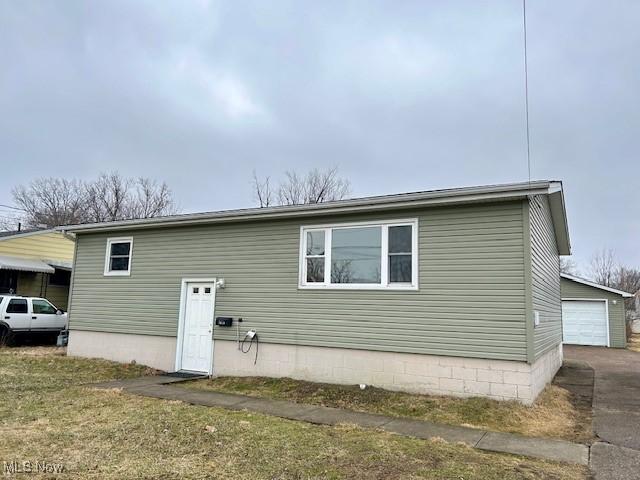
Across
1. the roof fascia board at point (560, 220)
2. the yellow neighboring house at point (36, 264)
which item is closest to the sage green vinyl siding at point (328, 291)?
the roof fascia board at point (560, 220)

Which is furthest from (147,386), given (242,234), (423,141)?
(423,141)

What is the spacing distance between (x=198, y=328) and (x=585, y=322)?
19744 millimetres

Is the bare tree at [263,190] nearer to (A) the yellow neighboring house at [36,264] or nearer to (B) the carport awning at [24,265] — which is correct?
(A) the yellow neighboring house at [36,264]

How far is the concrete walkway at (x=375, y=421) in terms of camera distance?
210 inches

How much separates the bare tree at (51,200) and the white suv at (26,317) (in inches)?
762

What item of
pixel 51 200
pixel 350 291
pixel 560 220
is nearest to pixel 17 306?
pixel 350 291

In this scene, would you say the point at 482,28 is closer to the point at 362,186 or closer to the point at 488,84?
the point at 488,84

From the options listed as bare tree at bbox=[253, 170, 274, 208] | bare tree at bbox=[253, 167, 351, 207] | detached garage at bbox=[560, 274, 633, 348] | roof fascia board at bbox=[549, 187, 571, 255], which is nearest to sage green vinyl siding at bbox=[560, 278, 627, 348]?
detached garage at bbox=[560, 274, 633, 348]

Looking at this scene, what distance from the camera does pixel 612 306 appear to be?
21969 millimetres

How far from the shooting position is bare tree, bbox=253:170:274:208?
3184 cm

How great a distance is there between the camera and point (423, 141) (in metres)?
19.7

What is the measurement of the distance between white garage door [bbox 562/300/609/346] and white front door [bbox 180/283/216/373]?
1830cm

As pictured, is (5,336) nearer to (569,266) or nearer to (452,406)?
(452,406)

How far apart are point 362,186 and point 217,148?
9.70 m
